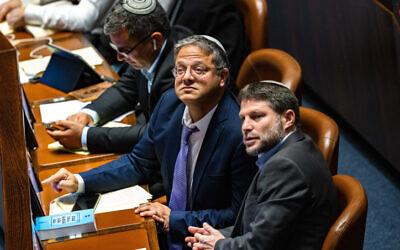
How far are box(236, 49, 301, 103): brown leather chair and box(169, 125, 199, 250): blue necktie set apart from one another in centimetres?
64

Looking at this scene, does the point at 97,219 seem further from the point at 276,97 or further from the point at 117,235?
the point at 276,97

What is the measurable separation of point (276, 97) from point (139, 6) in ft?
3.24

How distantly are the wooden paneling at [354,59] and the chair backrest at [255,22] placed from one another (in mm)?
614

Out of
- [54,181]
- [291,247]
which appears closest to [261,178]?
[291,247]

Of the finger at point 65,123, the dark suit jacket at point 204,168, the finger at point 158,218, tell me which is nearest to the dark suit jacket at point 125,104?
the finger at point 65,123

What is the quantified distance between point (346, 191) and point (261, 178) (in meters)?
0.29

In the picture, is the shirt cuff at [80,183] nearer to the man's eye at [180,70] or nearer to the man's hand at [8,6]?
the man's eye at [180,70]

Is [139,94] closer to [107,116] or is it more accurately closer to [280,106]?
[107,116]

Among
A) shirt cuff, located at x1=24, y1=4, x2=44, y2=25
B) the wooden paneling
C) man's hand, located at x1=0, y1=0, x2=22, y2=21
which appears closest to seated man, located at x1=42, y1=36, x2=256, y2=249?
the wooden paneling

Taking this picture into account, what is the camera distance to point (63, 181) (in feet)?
7.48

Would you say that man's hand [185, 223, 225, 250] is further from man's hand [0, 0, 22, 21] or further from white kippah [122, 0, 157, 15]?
man's hand [0, 0, 22, 21]

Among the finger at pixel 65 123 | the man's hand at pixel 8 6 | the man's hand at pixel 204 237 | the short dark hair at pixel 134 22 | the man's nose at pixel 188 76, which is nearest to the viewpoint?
the man's hand at pixel 204 237

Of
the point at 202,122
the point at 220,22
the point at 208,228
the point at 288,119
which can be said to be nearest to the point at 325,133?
the point at 288,119

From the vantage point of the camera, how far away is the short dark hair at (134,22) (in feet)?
8.35
